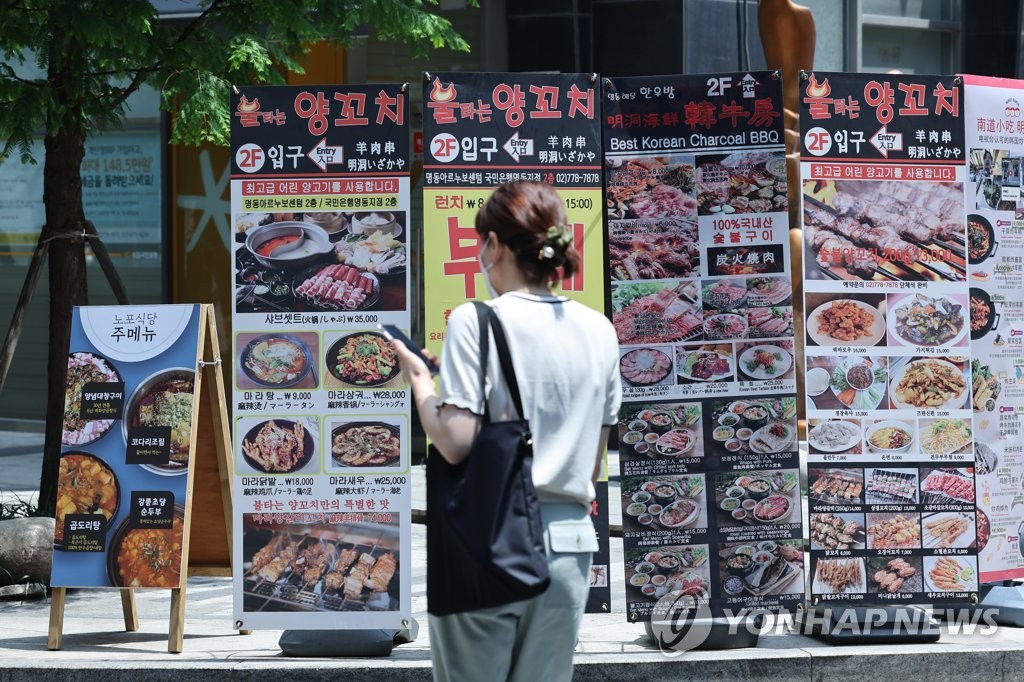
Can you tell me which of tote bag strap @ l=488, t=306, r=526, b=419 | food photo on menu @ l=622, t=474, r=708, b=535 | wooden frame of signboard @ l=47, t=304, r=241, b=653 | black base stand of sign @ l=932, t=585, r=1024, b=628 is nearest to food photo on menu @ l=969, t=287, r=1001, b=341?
black base stand of sign @ l=932, t=585, r=1024, b=628

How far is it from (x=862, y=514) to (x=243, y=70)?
189 inches

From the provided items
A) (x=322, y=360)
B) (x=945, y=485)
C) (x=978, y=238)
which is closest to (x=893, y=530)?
(x=945, y=485)

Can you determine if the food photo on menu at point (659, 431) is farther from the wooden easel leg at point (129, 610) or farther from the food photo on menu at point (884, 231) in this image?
the wooden easel leg at point (129, 610)

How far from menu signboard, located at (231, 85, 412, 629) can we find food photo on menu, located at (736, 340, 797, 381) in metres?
1.53

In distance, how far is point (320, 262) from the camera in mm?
5852

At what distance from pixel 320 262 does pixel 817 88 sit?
7.77ft

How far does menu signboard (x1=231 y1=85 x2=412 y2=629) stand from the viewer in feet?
19.1

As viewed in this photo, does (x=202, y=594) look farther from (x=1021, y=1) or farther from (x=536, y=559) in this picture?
(x=1021, y=1)

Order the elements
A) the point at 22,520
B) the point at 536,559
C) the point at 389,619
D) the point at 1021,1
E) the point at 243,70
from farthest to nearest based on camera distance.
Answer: the point at 1021,1 < the point at 243,70 < the point at 22,520 < the point at 389,619 < the point at 536,559

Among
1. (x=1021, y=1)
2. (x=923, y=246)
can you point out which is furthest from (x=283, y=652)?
(x=1021, y=1)

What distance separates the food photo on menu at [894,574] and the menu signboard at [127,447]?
3179 millimetres

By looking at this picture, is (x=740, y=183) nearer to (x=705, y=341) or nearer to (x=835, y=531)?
(x=705, y=341)

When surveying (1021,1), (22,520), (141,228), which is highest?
(1021,1)

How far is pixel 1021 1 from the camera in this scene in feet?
45.5
